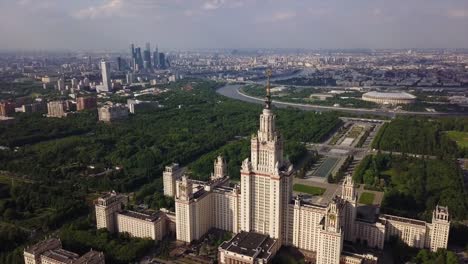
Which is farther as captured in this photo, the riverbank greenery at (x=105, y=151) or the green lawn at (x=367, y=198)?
the green lawn at (x=367, y=198)

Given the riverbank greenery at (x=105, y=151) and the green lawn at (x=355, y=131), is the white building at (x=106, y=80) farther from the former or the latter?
the green lawn at (x=355, y=131)

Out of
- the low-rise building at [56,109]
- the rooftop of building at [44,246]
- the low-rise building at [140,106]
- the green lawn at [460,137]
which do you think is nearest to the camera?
the rooftop of building at [44,246]

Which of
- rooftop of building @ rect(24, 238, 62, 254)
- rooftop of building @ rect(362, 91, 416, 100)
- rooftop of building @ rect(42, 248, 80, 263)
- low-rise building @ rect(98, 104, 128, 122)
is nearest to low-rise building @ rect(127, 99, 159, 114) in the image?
low-rise building @ rect(98, 104, 128, 122)

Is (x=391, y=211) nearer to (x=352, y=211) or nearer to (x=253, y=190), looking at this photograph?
(x=352, y=211)

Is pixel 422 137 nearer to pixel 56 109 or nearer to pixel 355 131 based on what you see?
pixel 355 131

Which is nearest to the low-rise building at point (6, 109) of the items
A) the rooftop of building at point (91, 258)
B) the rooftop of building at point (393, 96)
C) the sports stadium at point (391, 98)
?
the rooftop of building at point (91, 258)

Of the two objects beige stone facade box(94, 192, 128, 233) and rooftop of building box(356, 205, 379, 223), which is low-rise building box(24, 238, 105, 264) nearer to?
beige stone facade box(94, 192, 128, 233)
